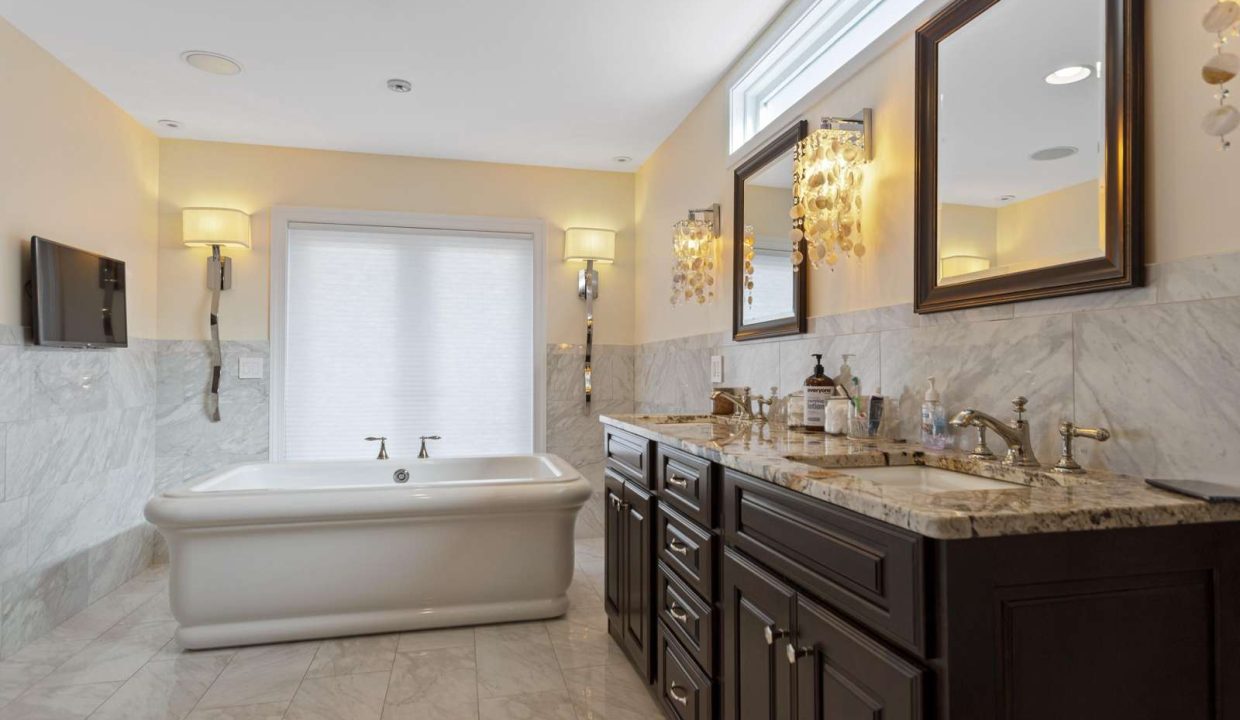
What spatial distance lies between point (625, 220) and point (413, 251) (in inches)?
54.4

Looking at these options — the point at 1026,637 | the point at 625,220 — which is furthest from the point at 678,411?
the point at 1026,637

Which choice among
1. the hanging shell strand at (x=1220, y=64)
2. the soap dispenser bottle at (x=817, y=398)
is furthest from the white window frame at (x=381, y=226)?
the hanging shell strand at (x=1220, y=64)

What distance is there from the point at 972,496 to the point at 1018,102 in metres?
0.95

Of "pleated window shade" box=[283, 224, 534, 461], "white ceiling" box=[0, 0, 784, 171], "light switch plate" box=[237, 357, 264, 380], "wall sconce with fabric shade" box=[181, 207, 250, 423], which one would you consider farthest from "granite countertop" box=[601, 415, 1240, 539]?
"wall sconce with fabric shade" box=[181, 207, 250, 423]

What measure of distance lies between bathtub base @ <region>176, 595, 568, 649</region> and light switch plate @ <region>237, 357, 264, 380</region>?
1608 mm

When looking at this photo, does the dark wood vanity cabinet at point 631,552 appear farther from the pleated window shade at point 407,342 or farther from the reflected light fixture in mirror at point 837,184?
the pleated window shade at point 407,342

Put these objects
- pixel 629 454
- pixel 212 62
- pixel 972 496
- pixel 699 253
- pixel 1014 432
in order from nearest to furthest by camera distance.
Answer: pixel 972 496
pixel 1014 432
pixel 629 454
pixel 212 62
pixel 699 253

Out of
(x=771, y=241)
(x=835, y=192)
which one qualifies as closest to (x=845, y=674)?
(x=835, y=192)

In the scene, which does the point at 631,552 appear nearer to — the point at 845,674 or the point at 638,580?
the point at 638,580

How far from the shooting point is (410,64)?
291 cm

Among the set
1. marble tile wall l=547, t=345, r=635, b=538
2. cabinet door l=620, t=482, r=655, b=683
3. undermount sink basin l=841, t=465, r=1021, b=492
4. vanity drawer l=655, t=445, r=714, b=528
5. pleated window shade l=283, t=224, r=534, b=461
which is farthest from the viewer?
marble tile wall l=547, t=345, r=635, b=538

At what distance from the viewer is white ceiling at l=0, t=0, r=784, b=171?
98.1 inches

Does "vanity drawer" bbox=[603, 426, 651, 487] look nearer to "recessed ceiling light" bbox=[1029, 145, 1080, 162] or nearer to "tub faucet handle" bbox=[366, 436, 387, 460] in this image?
"recessed ceiling light" bbox=[1029, 145, 1080, 162]

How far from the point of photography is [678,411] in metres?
3.50
